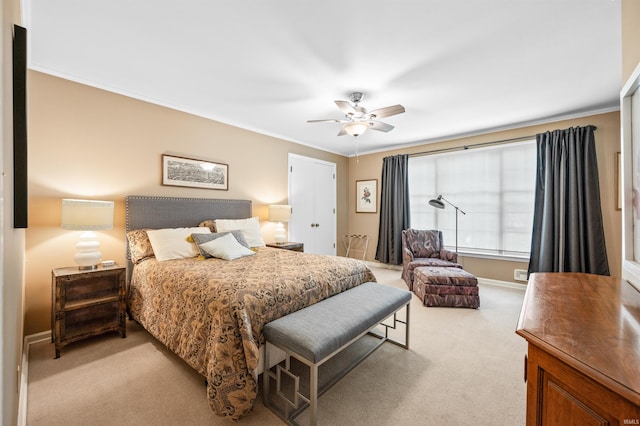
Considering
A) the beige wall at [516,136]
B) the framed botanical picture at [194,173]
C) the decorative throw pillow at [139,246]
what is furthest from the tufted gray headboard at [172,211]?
the beige wall at [516,136]

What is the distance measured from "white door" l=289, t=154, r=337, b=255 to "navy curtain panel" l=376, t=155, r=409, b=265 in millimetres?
1038

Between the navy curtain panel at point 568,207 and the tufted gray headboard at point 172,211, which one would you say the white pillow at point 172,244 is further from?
the navy curtain panel at point 568,207

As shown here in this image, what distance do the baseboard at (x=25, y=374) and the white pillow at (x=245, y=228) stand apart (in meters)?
1.84

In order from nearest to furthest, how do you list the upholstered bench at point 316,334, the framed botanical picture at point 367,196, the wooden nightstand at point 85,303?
the upholstered bench at point 316,334 < the wooden nightstand at point 85,303 < the framed botanical picture at point 367,196

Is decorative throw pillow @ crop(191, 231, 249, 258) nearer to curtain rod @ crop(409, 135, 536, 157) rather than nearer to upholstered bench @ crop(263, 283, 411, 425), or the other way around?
upholstered bench @ crop(263, 283, 411, 425)

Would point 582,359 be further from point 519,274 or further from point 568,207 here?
point 519,274

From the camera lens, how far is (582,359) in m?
0.70

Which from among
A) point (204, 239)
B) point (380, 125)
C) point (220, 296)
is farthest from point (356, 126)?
point (220, 296)

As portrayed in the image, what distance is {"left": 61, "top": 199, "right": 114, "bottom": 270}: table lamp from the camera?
2.24 metres

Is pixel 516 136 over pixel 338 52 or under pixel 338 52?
under

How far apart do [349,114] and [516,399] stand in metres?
2.83

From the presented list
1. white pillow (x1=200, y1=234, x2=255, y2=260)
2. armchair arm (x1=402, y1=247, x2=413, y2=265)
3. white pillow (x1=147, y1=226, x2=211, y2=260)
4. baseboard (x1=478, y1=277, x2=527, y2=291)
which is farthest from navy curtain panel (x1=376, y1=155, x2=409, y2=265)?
white pillow (x1=147, y1=226, x2=211, y2=260)

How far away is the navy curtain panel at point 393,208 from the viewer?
5164 mm

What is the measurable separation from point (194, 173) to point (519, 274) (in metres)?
4.96
